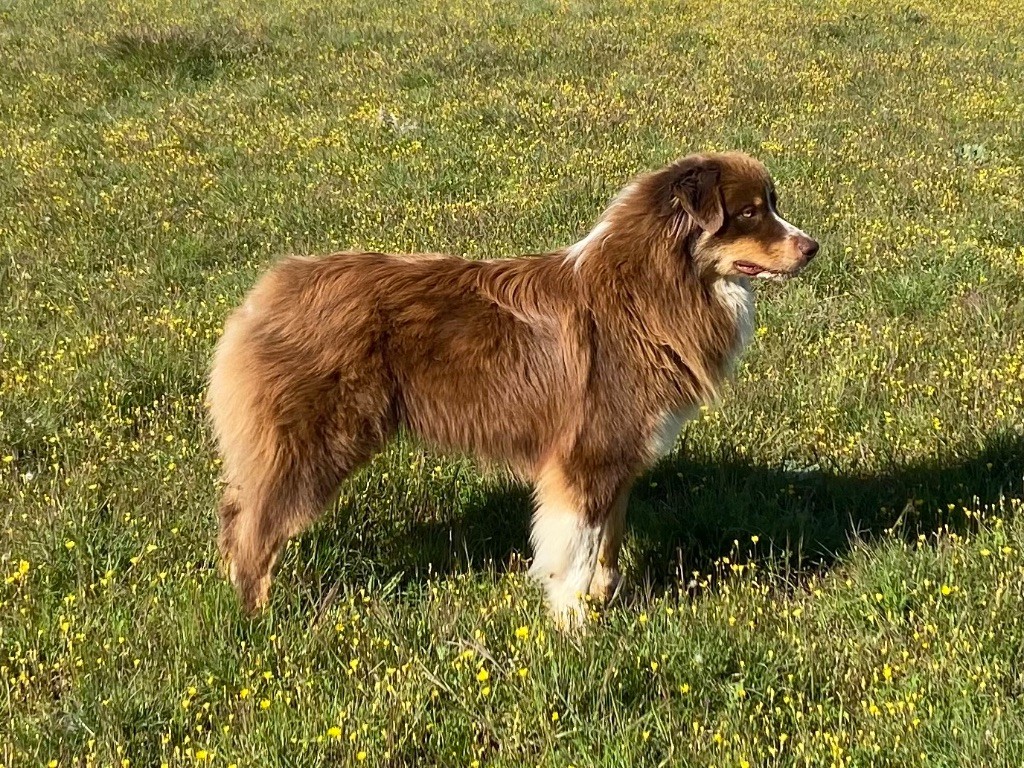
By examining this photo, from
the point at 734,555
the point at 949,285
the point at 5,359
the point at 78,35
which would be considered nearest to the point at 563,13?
the point at 78,35

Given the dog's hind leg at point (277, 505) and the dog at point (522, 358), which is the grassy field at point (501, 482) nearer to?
the dog's hind leg at point (277, 505)

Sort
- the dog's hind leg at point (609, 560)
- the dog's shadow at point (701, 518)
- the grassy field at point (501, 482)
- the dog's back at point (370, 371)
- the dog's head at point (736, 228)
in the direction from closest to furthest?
the grassy field at point (501, 482) < the dog's back at point (370, 371) < the dog's head at point (736, 228) < the dog's hind leg at point (609, 560) < the dog's shadow at point (701, 518)

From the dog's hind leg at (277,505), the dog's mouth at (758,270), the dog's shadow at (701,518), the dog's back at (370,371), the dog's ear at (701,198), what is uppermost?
the dog's ear at (701,198)

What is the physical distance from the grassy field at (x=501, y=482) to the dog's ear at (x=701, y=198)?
1.52 m

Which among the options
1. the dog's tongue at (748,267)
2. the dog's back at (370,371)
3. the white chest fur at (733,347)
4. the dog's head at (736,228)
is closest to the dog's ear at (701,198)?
the dog's head at (736,228)

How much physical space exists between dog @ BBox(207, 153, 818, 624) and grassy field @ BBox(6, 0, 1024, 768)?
1.32ft

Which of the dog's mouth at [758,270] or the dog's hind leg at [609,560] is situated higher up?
the dog's mouth at [758,270]

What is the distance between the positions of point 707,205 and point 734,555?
1.67 meters

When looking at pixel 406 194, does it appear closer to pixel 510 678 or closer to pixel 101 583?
pixel 101 583

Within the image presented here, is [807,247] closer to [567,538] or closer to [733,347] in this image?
[733,347]

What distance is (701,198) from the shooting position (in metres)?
3.70

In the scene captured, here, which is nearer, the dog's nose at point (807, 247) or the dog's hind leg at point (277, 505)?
the dog's hind leg at point (277, 505)

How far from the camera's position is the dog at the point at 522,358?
363 cm

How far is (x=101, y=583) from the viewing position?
3713 millimetres
